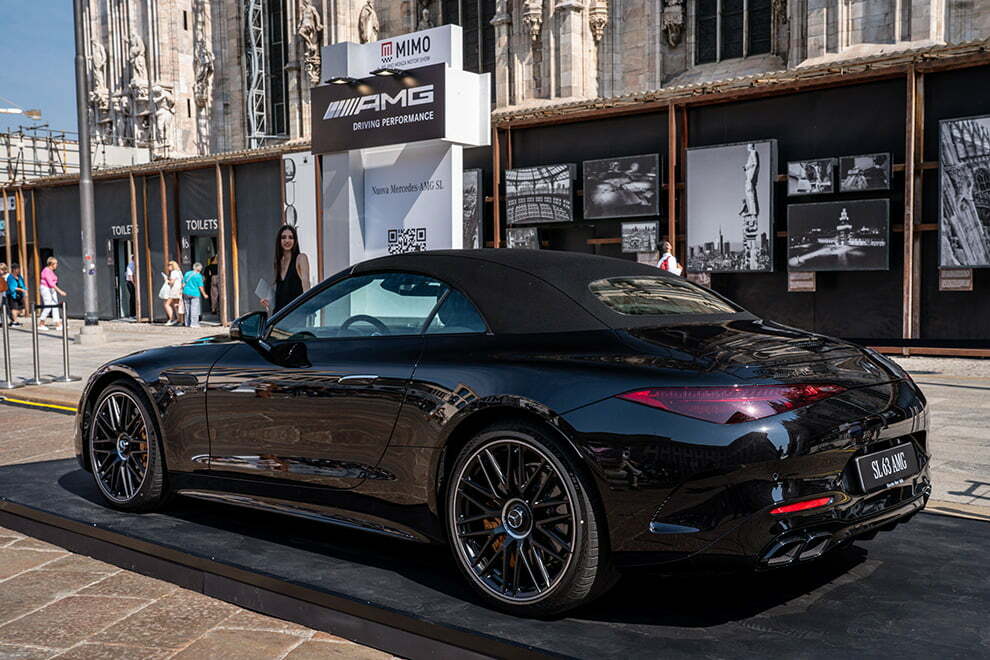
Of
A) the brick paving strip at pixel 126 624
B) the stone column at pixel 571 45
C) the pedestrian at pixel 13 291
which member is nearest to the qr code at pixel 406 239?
the brick paving strip at pixel 126 624

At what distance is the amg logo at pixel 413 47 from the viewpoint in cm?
1136

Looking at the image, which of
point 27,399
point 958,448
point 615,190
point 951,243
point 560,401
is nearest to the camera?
point 560,401

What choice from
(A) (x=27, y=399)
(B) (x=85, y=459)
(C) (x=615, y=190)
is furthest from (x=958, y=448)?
(C) (x=615, y=190)

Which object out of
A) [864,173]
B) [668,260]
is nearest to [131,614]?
[668,260]

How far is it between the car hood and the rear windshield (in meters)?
0.19

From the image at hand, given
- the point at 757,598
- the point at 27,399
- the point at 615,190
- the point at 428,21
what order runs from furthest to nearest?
the point at 428,21, the point at 615,190, the point at 27,399, the point at 757,598

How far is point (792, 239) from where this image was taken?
1534 cm

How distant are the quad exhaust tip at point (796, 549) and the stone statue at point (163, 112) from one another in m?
36.2

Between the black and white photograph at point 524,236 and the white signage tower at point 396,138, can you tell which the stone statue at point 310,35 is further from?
→ the white signage tower at point 396,138

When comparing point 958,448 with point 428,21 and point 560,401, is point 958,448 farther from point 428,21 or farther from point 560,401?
point 428,21

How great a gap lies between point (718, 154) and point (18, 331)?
16401mm

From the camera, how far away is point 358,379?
411 centimetres

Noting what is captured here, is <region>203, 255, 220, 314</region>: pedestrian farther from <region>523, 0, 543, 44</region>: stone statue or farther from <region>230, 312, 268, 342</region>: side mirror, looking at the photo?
<region>230, 312, 268, 342</region>: side mirror

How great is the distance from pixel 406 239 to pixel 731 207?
6495mm
